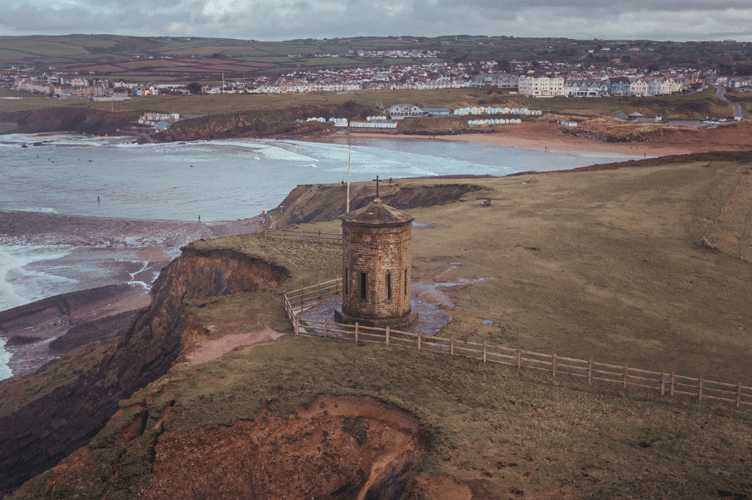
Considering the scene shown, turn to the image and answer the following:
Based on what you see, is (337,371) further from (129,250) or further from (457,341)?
(129,250)

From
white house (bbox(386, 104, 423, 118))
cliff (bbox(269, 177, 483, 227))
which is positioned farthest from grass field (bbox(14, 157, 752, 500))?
white house (bbox(386, 104, 423, 118))

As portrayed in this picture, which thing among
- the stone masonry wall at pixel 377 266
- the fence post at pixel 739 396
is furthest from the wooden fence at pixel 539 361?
the stone masonry wall at pixel 377 266

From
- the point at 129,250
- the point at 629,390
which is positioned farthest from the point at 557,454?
the point at 129,250

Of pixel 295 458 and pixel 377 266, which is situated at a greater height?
pixel 377 266

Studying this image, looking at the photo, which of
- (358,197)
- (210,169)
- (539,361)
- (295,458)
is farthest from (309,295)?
(210,169)

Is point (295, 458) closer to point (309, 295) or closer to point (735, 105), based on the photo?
point (309, 295)

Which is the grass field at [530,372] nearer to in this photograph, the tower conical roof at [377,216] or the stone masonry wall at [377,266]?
the stone masonry wall at [377,266]

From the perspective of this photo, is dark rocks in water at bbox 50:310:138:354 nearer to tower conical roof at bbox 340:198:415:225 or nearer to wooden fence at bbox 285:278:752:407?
wooden fence at bbox 285:278:752:407
